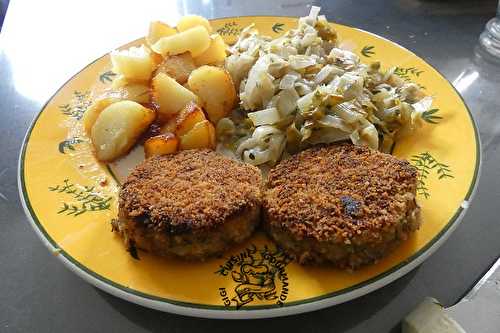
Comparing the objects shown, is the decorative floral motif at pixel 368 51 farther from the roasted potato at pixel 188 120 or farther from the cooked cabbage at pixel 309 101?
the roasted potato at pixel 188 120

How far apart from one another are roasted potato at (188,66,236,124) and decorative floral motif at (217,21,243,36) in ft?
1.89

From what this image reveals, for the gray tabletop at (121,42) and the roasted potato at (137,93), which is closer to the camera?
the gray tabletop at (121,42)

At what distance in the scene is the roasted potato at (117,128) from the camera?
1883 mm

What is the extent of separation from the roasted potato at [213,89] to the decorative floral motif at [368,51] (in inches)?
26.4

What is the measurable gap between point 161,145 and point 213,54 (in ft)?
1.88

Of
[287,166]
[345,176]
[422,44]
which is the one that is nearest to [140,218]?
[287,166]

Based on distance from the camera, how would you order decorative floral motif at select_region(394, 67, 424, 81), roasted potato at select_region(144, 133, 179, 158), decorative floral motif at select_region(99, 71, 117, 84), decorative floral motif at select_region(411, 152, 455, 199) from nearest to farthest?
decorative floral motif at select_region(411, 152, 455, 199) < roasted potato at select_region(144, 133, 179, 158) < decorative floral motif at select_region(394, 67, 424, 81) < decorative floral motif at select_region(99, 71, 117, 84)

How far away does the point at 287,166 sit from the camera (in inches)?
64.7

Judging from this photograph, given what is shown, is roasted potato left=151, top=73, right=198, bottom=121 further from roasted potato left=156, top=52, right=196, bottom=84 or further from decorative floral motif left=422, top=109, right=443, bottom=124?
decorative floral motif left=422, top=109, right=443, bottom=124

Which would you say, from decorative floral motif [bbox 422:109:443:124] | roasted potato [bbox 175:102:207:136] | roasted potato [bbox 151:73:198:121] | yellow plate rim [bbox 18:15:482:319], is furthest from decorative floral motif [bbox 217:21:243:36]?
yellow plate rim [bbox 18:15:482:319]

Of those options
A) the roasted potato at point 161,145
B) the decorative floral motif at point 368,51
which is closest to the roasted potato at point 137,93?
the roasted potato at point 161,145

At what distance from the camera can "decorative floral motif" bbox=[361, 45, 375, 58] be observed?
230 centimetres

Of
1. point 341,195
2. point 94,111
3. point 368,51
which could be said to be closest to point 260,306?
point 341,195

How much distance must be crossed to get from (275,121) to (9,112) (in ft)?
4.60
